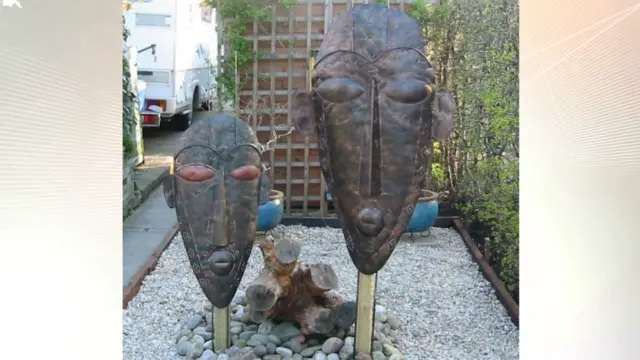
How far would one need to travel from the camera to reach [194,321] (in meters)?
3.29

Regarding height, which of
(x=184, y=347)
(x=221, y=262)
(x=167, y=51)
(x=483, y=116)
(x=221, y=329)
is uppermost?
(x=167, y=51)

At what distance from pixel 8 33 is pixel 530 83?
1138mm

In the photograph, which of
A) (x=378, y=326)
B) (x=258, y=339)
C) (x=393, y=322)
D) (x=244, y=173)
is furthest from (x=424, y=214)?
(x=244, y=173)

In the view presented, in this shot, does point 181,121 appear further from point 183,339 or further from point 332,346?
point 332,346

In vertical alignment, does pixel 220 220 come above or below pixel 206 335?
above

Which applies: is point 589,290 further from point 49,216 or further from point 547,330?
point 49,216

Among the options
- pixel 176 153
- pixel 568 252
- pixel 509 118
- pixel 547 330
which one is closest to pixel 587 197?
pixel 568 252

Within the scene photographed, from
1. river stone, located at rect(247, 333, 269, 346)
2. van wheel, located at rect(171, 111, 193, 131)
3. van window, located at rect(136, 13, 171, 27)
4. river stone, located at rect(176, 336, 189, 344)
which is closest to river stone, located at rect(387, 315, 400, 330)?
river stone, located at rect(247, 333, 269, 346)

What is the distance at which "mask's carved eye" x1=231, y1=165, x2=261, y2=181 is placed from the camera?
2418 millimetres

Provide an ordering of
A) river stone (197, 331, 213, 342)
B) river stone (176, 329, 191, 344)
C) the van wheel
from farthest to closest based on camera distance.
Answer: the van wheel
river stone (176, 329, 191, 344)
river stone (197, 331, 213, 342)

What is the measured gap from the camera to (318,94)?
2236 millimetres

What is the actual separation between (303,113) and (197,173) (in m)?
0.46

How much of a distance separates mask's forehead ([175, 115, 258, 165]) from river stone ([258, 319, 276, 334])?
95cm

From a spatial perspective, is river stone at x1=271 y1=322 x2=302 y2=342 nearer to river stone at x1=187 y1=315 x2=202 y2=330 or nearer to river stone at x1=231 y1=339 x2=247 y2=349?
river stone at x1=231 y1=339 x2=247 y2=349
